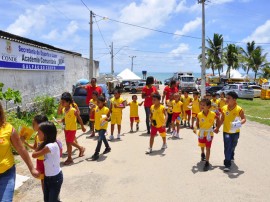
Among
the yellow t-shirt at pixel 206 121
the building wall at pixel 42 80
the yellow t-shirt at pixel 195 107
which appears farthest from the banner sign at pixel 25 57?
the yellow t-shirt at pixel 206 121

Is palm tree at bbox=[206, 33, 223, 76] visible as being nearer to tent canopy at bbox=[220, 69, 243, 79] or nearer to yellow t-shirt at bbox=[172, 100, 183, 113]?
tent canopy at bbox=[220, 69, 243, 79]

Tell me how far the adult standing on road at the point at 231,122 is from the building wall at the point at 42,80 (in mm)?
8237

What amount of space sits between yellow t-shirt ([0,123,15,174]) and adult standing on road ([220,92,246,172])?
4518mm

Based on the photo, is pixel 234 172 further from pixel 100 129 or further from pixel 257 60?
pixel 257 60

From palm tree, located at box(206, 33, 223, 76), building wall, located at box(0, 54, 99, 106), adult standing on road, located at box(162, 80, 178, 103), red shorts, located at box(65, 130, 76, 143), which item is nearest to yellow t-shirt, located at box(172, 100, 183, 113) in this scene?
adult standing on road, located at box(162, 80, 178, 103)

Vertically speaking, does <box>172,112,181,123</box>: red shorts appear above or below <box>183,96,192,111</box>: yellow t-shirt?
below

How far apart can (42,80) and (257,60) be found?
45.3m

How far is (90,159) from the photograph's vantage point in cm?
769

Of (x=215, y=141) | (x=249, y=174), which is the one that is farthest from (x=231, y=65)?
(x=249, y=174)

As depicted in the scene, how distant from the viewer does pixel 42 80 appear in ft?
53.9

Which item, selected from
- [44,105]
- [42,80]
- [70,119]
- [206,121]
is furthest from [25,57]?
[206,121]

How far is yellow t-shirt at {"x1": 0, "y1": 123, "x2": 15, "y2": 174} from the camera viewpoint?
11.7 ft

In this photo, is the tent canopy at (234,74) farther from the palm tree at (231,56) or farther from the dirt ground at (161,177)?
the dirt ground at (161,177)

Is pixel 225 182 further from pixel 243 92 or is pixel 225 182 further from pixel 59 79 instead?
pixel 243 92
